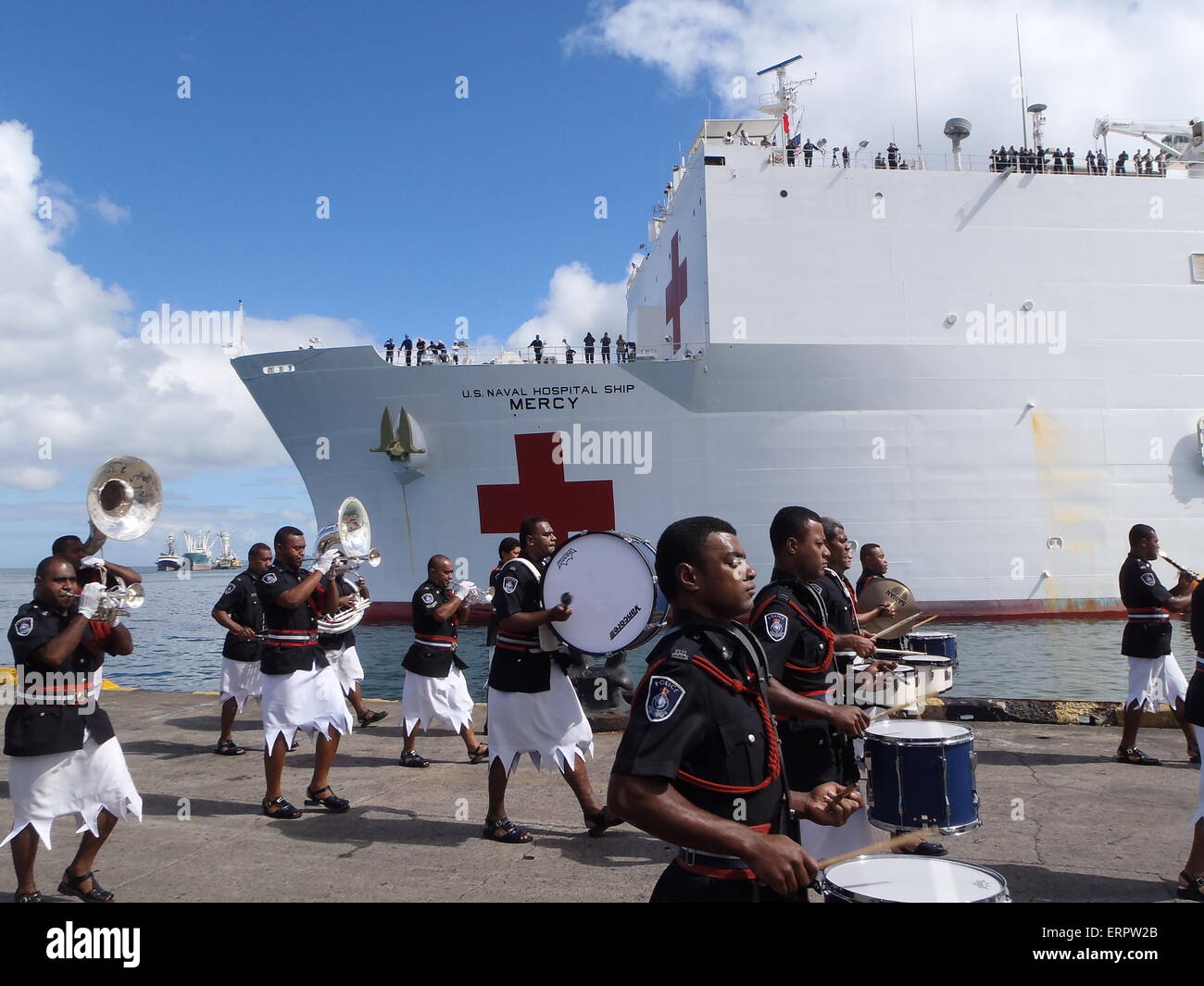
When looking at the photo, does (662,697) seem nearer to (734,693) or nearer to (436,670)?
(734,693)

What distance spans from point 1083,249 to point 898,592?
16.9 m

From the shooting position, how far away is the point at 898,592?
5.20m

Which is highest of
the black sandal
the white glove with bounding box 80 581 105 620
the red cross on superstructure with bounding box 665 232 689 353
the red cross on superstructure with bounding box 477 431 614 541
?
the red cross on superstructure with bounding box 665 232 689 353

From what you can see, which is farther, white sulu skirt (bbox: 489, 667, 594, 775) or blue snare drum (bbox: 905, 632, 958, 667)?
blue snare drum (bbox: 905, 632, 958, 667)

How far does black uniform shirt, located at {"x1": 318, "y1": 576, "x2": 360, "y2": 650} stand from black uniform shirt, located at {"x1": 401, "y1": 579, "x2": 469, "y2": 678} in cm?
65

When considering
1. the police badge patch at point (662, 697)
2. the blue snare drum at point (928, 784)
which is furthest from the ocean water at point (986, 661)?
the police badge patch at point (662, 697)

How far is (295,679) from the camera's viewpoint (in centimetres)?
524

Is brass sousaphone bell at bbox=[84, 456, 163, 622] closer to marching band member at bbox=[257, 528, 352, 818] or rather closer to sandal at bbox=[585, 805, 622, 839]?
marching band member at bbox=[257, 528, 352, 818]

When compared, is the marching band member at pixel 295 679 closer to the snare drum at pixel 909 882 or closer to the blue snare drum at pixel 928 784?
the blue snare drum at pixel 928 784

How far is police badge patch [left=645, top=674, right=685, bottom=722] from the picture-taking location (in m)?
1.73

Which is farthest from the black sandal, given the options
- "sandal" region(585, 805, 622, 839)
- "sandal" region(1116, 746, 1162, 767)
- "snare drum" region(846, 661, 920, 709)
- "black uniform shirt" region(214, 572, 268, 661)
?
"black uniform shirt" region(214, 572, 268, 661)
